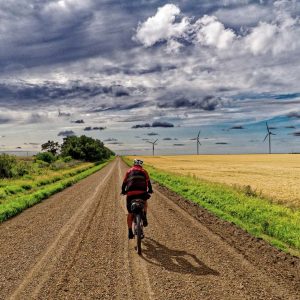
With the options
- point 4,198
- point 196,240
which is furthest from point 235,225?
point 4,198

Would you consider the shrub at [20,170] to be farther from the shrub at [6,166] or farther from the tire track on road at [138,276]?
the tire track on road at [138,276]

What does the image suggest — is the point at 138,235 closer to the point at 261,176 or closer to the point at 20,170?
the point at 20,170

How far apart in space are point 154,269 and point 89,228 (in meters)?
5.18

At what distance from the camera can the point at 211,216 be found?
15602 millimetres

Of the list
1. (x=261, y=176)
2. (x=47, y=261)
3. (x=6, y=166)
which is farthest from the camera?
(x=261, y=176)

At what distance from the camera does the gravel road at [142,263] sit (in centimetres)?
684

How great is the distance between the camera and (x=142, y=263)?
340 inches

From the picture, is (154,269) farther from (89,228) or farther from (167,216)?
(167,216)

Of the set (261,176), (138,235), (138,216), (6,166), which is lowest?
(261,176)

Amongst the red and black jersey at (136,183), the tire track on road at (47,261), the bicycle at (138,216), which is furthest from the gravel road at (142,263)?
the red and black jersey at (136,183)

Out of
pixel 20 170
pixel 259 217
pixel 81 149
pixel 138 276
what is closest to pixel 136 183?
pixel 138 276

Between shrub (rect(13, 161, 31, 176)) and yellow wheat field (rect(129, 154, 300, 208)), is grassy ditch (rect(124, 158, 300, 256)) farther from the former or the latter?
shrub (rect(13, 161, 31, 176))

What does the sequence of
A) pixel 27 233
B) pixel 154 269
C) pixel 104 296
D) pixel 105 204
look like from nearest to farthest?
pixel 104 296
pixel 154 269
pixel 27 233
pixel 105 204

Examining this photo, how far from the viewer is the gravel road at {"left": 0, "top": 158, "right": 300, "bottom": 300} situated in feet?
22.4
